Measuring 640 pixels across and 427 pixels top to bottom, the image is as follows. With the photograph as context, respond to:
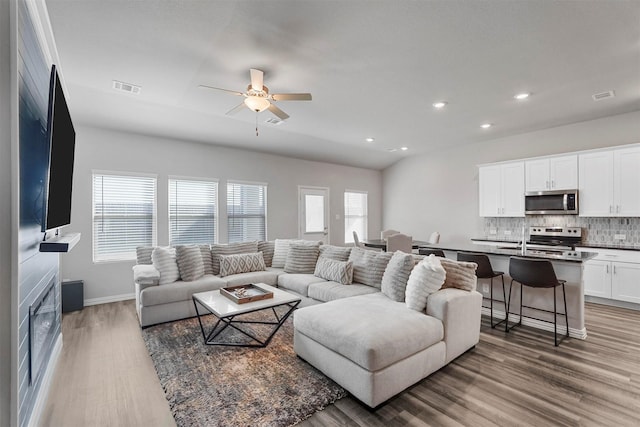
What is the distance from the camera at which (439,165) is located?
283 inches

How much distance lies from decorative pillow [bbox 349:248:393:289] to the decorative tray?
3.99ft

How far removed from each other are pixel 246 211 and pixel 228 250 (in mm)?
1666

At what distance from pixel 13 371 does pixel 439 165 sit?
293 inches

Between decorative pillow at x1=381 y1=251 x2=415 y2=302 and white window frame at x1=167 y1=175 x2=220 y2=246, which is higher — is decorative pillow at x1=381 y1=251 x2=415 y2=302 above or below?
below

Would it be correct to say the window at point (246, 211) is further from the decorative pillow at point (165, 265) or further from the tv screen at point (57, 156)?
the tv screen at point (57, 156)

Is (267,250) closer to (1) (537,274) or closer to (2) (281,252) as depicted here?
(2) (281,252)

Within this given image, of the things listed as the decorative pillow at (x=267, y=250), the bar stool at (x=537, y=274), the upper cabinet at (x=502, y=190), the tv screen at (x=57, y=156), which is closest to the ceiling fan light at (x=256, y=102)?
the tv screen at (x=57, y=156)

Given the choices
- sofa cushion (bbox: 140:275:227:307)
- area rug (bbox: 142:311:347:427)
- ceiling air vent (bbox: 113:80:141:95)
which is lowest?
area rug (bbox: 142:311:347:427)

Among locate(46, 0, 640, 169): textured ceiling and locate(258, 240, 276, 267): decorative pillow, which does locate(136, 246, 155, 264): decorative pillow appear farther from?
locate(46, 0, 640, 169): textured ceiling

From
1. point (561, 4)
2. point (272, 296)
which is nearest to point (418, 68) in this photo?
point (561, 4)

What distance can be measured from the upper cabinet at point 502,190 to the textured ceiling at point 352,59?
3.11 ft

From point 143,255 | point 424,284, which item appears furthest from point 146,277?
point 424,284

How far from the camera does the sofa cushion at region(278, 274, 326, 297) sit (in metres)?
3.97

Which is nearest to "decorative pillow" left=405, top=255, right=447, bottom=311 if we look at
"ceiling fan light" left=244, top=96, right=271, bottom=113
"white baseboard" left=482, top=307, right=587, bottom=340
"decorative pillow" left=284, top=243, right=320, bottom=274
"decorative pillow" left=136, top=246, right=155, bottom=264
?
"white baseboard" left=482, top=307, right=587, bottom=340
